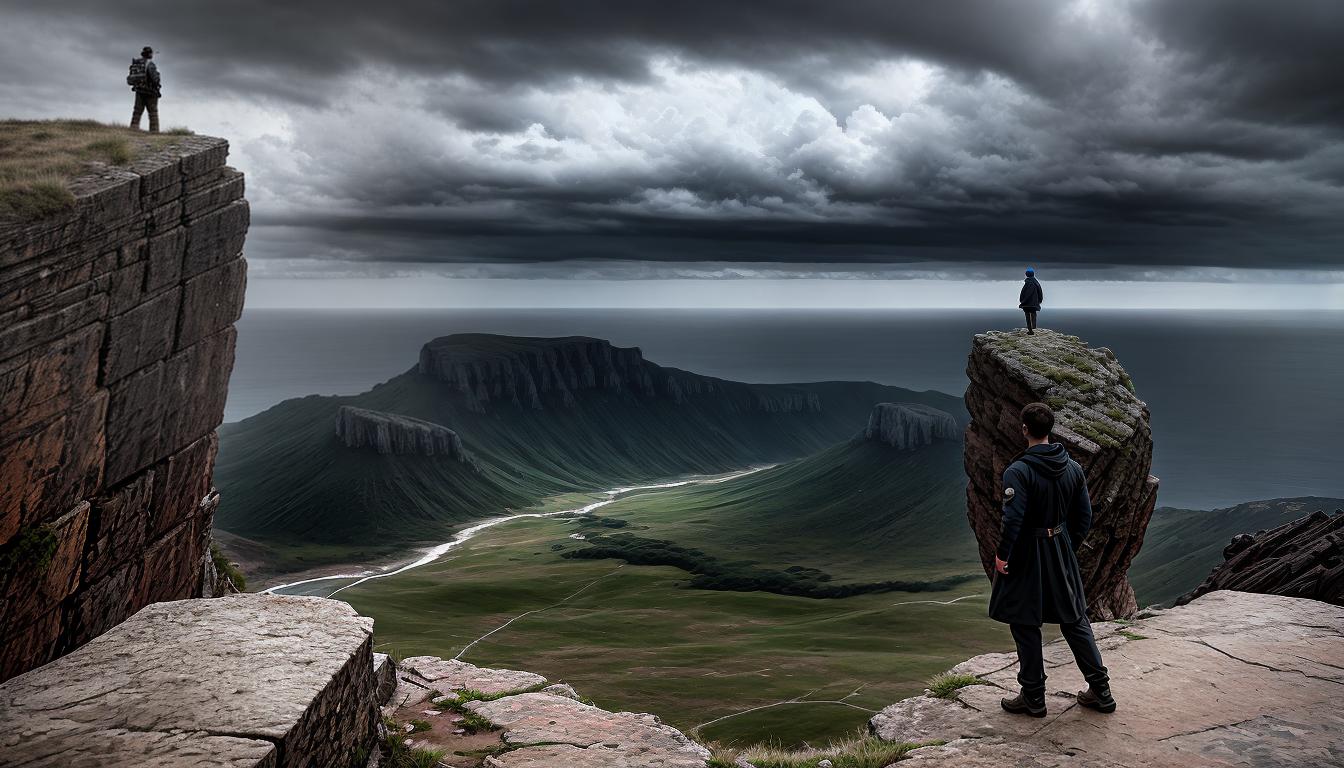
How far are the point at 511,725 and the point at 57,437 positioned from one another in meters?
15.6

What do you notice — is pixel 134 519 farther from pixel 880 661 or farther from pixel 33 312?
pixel 880 661

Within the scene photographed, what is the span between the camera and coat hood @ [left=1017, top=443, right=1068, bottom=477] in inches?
491

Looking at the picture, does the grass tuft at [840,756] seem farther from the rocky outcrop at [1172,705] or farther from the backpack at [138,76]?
the backpack at [138,76]

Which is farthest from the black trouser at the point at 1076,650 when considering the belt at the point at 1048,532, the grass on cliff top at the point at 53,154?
the grass on cliff top at the point at 53,154

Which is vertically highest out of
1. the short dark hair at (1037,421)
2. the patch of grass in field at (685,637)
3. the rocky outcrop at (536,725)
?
the short dark hair at (1037,421)

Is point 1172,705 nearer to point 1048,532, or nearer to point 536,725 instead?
point 1048,532

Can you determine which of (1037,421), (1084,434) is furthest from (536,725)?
(1084,434)

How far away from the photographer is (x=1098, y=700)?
12.7 metres

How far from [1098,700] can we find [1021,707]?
114cm

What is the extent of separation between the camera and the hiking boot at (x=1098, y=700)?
41.3 ft

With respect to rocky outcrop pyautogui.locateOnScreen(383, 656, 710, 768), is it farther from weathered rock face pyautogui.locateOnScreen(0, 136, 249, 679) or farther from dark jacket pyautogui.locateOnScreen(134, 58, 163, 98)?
dark jacket pyautogui.locateOnScreen(134, 58, 163, 98)

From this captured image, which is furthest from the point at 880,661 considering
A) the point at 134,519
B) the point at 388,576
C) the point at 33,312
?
the point at 388,576

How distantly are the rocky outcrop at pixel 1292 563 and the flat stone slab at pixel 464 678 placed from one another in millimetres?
17527

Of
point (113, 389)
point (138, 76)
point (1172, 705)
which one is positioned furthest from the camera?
point (138, 76)
